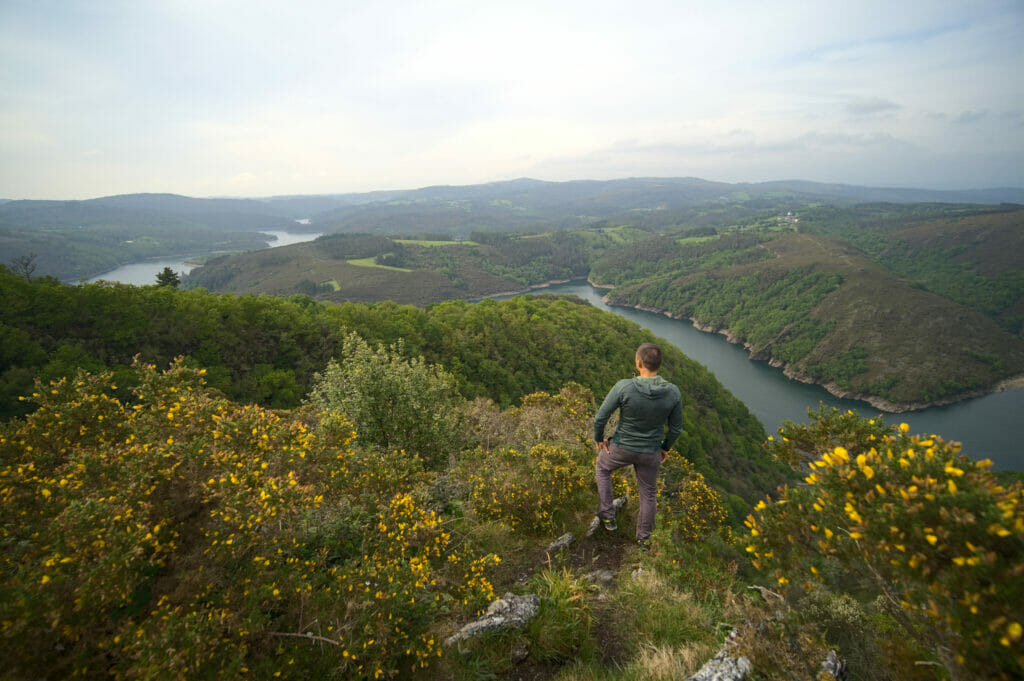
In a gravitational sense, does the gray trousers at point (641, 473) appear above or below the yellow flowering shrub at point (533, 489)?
above

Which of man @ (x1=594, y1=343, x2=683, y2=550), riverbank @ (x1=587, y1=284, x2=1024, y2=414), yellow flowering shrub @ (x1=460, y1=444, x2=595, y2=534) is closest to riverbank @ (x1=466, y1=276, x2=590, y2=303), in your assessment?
riverbank @ (x1=587, y1=284, x2=1024, y2=414)

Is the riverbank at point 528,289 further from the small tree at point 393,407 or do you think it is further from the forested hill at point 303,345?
the small tree at point 393,407

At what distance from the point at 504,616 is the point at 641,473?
255 centimetres

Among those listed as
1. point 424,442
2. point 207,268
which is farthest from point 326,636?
point 207,268

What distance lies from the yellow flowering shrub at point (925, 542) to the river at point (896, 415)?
2386 inches

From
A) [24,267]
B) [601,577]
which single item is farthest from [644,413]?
[24,267]

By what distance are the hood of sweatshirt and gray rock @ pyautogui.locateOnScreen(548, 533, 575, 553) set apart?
9.11ft

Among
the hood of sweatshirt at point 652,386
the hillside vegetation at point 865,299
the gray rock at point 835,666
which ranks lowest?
the hillside vegetation at point 865,299

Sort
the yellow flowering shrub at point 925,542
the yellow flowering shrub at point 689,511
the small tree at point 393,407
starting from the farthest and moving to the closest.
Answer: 1. the small tree at point 393,407
2. the yellow flowering shrub at point 689,511
3. the yellow flowering shrub at point 925,542

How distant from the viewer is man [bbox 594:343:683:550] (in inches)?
207

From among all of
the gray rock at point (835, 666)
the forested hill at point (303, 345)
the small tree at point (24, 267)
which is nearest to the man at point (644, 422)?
the gray rock at point (835, 666)

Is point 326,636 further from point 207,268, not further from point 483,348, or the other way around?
point 207,268

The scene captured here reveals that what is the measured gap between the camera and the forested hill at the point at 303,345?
23.8 m

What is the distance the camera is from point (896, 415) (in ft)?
235
